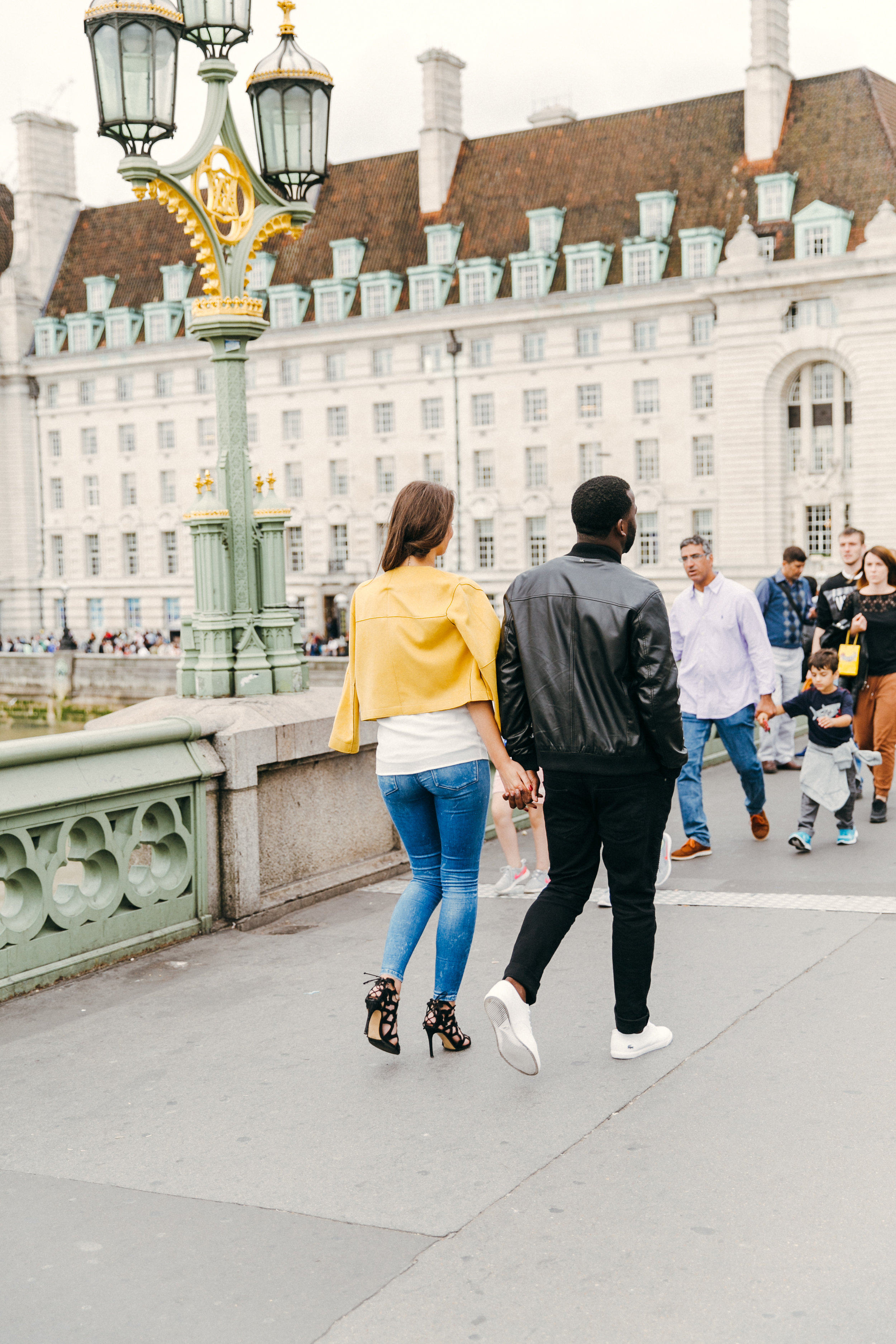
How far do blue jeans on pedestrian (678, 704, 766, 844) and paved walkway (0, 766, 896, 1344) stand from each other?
2316 mm

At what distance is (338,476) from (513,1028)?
61.8 metres

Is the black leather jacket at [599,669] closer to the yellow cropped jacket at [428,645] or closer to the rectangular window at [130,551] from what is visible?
the yellow cropped jacket at [428,645]

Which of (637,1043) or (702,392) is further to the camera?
(702,392)

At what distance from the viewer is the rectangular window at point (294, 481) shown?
66562mm

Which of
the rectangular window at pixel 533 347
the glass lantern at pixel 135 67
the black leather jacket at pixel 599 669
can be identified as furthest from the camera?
the rectangular window at pixel 533 347

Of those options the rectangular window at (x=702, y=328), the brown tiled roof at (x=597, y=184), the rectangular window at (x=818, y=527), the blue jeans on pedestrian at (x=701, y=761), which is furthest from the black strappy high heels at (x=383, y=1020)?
the rectangular window at (x=702, y=328)

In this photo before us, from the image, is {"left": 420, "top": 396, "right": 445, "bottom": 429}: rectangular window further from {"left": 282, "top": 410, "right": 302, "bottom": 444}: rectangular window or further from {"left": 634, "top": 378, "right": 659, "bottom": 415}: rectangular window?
{"left": 634, "top": 378, "right": 659, "bottom": 415}: rectangular window

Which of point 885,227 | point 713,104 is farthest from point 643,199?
point 885,227

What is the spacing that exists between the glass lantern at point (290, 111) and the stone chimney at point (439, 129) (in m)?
55.9

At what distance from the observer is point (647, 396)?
58.5 m

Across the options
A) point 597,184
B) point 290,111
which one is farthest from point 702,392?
point 290,111

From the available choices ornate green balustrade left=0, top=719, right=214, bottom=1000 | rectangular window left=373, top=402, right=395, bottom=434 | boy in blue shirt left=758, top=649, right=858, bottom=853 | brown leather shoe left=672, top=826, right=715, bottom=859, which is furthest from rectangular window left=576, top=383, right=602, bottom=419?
ornate green balustrade left=0, top=719, right=214, bottom=1000

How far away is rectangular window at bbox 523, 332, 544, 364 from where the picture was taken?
60.8 meters

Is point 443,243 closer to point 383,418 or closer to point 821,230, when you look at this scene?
point 383,418
